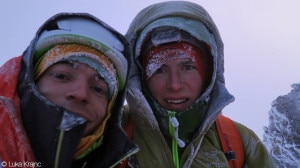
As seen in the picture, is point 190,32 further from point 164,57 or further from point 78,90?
point 78,90

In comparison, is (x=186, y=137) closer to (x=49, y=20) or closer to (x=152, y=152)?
(x=152, y=152)

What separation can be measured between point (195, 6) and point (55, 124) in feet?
6.71

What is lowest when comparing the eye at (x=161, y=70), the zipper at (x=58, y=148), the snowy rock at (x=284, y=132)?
the snowy rock at (x=284, y=132)

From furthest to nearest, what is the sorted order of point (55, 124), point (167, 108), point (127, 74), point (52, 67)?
point (167, 108) < point (127, 74) < point (52, 67) < point (55, 124)

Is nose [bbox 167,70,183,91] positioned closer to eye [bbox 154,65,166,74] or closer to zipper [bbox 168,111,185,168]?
eye [bbox 154,65,166,74]

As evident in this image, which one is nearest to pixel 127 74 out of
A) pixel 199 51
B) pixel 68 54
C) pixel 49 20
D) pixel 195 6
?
pixel 68 54

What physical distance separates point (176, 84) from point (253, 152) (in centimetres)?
95

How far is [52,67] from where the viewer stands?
2195 millimetres

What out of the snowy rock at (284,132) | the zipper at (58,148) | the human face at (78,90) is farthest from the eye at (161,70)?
the snowy rock at (284,132)

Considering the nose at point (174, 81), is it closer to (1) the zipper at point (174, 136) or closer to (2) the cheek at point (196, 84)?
(2) the cheek at point (196, 84)

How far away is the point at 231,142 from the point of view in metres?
2.99

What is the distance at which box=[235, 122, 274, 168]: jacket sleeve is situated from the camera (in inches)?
117

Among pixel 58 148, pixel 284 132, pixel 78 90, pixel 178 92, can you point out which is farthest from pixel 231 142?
pixel 284 132

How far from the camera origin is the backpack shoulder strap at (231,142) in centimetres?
287
